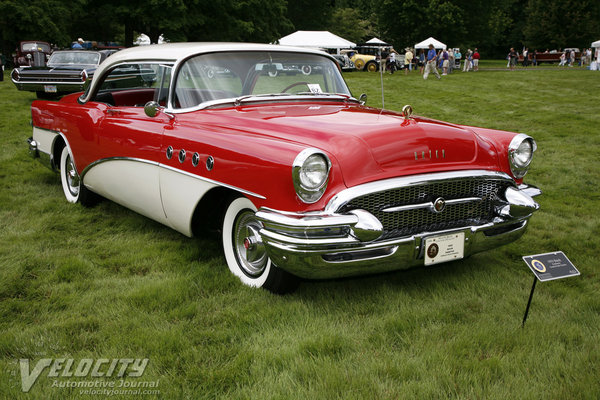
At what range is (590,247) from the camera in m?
4.36

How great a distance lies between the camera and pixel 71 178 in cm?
566

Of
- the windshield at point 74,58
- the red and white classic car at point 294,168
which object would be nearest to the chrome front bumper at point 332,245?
the red and white classic car at point 294,168

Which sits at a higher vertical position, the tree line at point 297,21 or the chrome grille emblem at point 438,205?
the tree line at point 297,21

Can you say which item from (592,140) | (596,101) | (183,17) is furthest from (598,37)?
(592,140)

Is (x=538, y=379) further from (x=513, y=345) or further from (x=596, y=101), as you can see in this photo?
(x=596, y=101)

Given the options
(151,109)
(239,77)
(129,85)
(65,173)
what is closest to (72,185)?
(65,173)

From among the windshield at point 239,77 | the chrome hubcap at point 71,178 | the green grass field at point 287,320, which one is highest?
the windshield at point 239,77

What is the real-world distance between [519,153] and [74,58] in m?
Answer: 13.6

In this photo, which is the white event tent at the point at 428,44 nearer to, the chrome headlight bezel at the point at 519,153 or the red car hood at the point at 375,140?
the chrome headlight bezel at the point at 519,153

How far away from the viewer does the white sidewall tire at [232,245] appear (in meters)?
3.40

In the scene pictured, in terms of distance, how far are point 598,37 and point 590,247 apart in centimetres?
5284

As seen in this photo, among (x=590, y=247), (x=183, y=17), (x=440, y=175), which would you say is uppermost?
(x=183, y=17)

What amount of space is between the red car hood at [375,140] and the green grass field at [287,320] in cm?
78

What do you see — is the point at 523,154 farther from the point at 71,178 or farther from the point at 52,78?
the point at 52,78
